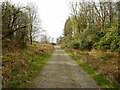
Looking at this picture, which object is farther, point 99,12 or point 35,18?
point 35,18

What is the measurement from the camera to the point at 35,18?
1478 inches

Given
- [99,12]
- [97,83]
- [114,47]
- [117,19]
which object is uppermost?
[99,12]

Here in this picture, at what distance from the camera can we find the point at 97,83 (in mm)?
7543

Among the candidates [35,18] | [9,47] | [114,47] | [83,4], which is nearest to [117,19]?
[114,47]

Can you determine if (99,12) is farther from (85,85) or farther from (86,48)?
(85,85)

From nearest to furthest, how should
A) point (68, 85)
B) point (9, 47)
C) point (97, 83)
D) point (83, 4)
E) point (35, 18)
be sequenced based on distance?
point (68, 85)
point (97, 83)
point (9, 47)
point (83, 4)
point (35, 18)

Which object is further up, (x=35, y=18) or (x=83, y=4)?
(x=83, y=4)

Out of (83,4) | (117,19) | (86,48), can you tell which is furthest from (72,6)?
(117,19)

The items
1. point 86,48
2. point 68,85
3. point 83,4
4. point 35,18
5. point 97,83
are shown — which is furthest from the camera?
point 35,18

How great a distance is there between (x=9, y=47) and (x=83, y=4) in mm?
22509

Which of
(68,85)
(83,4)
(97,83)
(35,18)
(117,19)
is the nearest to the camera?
(68,85)

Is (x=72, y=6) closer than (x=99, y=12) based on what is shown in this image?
No

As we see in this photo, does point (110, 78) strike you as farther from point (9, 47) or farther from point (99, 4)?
point (99, 4)

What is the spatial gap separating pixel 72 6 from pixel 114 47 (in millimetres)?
22732
